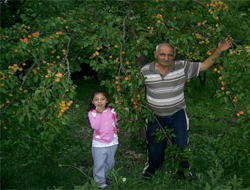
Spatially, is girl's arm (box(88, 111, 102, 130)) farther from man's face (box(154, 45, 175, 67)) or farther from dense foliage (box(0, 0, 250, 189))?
man's face (box(154, 45, 175, 67))

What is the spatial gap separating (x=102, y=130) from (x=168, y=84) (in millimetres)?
852

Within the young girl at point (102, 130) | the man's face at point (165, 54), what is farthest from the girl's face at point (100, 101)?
the man's face at point (165, 54)

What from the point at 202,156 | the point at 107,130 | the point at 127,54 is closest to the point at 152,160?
the point at 107,130

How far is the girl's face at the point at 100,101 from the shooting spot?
3305 mm

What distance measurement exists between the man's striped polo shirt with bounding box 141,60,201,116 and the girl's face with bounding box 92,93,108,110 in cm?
48

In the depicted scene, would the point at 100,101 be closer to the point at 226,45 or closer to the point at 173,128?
the point at 173,128

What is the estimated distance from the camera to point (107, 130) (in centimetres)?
332

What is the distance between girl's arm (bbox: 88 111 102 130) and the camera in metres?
3.26

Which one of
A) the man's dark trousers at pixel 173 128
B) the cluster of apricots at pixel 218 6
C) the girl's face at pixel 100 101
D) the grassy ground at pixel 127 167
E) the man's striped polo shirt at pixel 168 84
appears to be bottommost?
the grassy ground at pixel 127 167

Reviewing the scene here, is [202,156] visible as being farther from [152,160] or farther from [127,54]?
[127,54]

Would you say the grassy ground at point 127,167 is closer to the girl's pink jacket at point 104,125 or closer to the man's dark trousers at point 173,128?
the man's dark trousers at point 173,128

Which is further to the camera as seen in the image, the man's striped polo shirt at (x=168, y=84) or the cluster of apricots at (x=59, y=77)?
the man's striped polo shirt at (x=168, y=84)

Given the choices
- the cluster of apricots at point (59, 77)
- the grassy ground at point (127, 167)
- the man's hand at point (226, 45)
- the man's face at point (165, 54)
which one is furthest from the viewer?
the grassy ground at point (127, 167)

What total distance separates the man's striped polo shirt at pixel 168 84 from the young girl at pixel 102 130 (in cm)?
47
